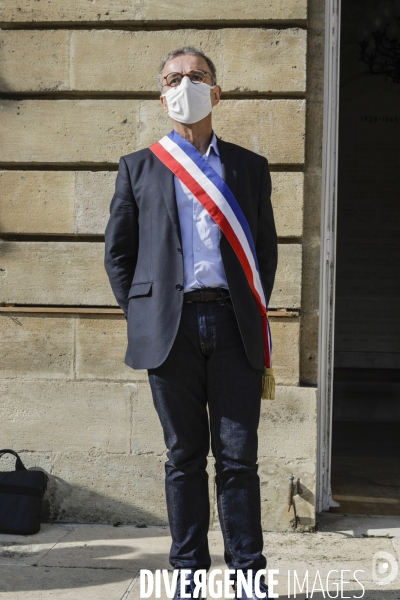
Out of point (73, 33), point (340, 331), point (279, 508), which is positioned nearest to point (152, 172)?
point (73, 33)

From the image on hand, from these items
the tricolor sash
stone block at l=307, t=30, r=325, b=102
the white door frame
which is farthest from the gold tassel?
stone block at l=307, t=30, r=325, b=102

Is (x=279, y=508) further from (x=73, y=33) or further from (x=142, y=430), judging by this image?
(x=73, y=33)

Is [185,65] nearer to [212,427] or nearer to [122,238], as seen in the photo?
[122,238]

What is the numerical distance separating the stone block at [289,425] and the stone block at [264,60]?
1701 millimetres

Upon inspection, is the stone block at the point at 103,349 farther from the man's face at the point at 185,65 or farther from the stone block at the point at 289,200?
the man's face at the point at 185,65

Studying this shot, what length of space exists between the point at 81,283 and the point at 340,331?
6316 mm

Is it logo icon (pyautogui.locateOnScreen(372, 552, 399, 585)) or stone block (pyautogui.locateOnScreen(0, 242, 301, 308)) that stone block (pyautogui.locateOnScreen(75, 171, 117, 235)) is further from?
logo icon (pyautogui.locateOnScreen(372, 552, 399, 585))

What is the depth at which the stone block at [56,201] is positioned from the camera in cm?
502

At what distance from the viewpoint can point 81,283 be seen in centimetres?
503

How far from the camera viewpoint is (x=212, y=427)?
3.50 metres

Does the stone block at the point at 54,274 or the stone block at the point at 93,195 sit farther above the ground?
the stone block at the point at 93,195

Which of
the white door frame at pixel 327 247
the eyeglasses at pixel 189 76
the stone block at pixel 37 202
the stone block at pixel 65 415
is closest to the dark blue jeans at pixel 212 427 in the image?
the eyeglasses at pixel 189 76

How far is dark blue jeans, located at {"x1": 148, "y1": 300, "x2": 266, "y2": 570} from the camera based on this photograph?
339 centimetres

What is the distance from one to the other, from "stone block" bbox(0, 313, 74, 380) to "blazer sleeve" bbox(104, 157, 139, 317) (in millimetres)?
1555
